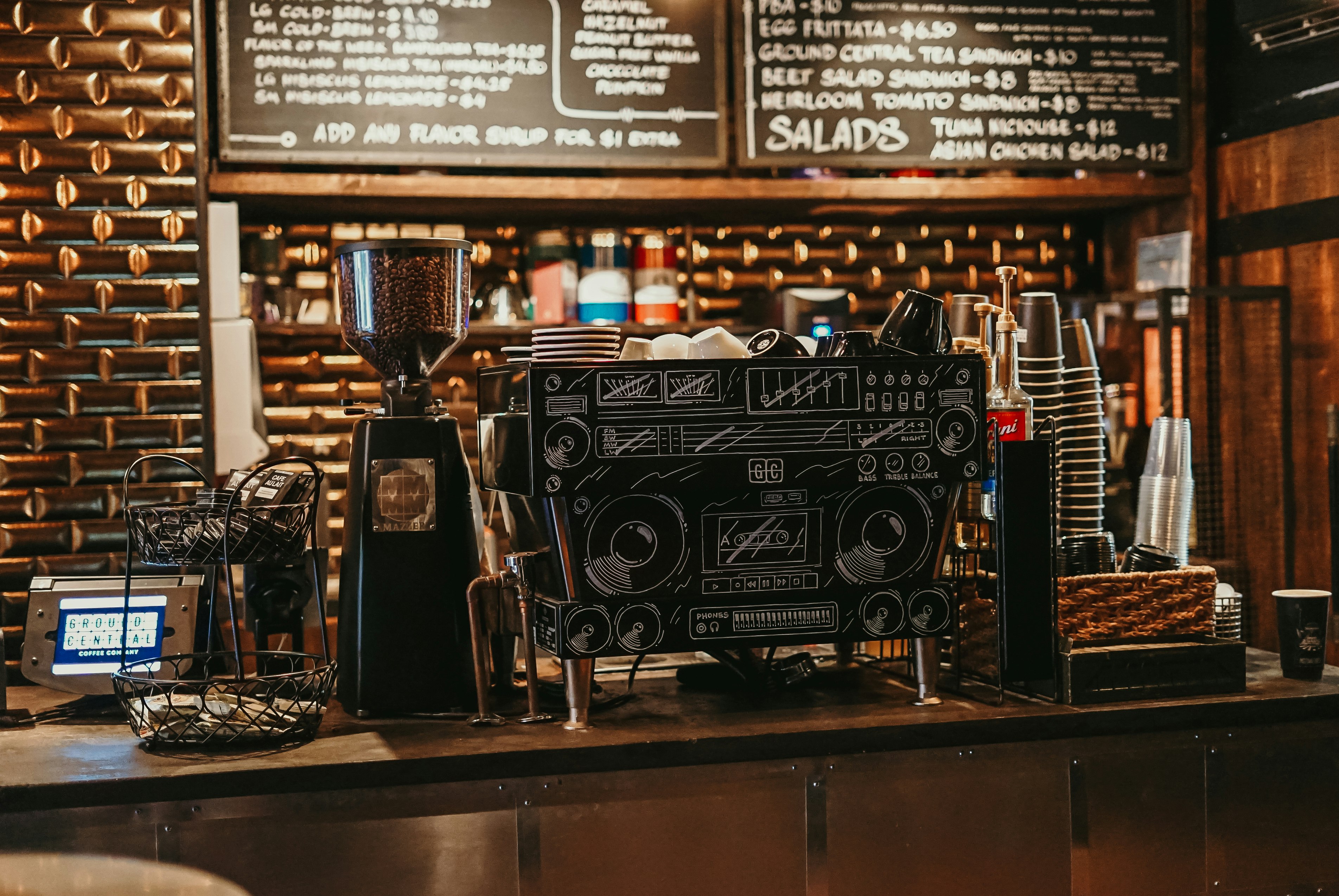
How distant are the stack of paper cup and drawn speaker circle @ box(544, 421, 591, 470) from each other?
3.48 feet

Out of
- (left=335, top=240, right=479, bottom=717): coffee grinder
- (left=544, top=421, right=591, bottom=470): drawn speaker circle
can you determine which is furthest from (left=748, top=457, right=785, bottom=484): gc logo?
(left=335, top=240, right=479, bottom=717): coffee grinder

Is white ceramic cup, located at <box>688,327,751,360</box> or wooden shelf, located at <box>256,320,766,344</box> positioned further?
wooden shelf, located at <box>256,320,766,344</box>

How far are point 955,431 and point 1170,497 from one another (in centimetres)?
61

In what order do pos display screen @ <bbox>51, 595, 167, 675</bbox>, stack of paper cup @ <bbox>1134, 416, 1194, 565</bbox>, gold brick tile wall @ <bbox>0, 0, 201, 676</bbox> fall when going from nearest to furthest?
pos display screen @ <bbox>51, 595, 167, 675</bbox>, stack of paper cup @ <bbox>1134, 416, 1194, 565</bbox>, gold brick tile wall @ <bbox>0, 0, 201, 676</bbox>

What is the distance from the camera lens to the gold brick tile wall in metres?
3.17

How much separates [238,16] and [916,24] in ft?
6.55

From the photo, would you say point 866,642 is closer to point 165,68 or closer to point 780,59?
point 780,59

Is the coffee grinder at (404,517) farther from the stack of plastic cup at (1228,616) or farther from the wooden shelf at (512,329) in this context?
the wooden shelf at (512,329)

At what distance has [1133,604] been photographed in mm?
1714

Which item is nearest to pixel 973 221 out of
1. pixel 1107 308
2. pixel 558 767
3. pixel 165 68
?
pixel 1107 308

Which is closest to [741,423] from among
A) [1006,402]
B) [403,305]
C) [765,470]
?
[765,470]

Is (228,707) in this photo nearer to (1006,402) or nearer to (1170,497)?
(1006,402)

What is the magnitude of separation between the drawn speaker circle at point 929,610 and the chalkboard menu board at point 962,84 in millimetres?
2183

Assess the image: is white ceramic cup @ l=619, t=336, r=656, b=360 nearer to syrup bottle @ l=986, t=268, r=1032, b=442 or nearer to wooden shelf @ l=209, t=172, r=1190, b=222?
syrup bottle @ l=986, t=268, r=1032, b=442
